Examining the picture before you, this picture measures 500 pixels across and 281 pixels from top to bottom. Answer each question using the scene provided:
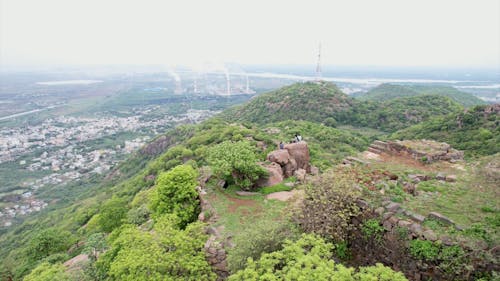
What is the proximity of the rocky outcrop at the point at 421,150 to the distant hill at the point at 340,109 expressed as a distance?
28.7m

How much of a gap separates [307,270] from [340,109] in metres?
48.2

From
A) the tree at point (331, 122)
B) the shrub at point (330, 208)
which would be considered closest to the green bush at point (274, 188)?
the shrub at point (330, 208)

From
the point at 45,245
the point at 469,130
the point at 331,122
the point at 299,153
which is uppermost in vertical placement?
the point at 299,153

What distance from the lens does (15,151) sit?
67.1 metres

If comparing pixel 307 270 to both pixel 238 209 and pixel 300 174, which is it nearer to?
pixel 238 209

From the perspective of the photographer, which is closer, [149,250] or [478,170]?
[149,250]

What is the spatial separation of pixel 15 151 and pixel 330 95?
74.9m

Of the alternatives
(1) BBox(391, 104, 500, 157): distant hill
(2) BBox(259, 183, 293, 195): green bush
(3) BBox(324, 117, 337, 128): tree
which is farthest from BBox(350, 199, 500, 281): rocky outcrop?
(3) BBox(324, 117, 337, 128): tree

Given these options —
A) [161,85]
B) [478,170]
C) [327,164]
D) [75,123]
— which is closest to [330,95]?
[327,164]

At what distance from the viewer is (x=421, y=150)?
16891mm

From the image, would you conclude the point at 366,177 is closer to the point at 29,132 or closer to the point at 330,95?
the point at 330,95

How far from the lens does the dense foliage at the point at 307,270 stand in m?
6.02

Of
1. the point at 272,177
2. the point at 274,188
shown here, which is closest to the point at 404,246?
the point at 274,188

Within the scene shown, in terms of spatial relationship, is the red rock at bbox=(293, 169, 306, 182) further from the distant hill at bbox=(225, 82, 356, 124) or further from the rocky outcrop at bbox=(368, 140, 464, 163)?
the distant hill at bbox=(225, 82, 356, 124)
